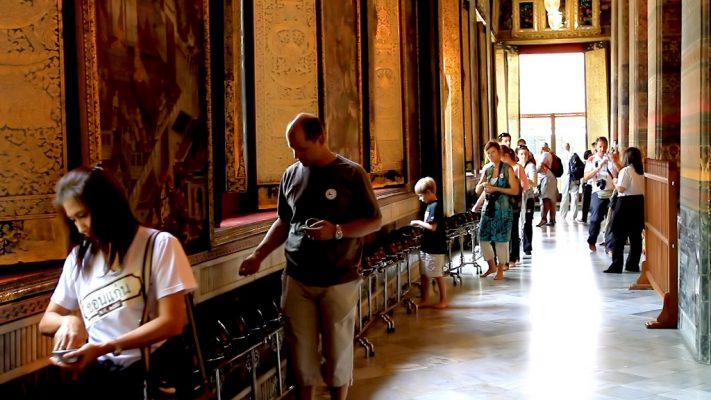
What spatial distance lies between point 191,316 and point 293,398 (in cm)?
332

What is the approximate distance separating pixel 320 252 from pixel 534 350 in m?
3.48

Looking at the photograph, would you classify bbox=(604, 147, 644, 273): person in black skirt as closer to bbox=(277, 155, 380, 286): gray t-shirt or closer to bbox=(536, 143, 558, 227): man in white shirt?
bbox=(277, 155, 380, 286): gray t-shirt

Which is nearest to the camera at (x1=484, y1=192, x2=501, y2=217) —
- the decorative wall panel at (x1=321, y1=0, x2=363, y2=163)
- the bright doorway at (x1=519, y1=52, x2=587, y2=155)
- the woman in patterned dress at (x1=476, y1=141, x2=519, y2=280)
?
the woman in patterned dress at (x1=476, y1=141, x2=519, y2=280)

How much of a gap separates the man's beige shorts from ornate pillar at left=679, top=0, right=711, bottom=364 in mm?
3524

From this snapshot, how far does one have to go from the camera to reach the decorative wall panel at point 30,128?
14.4 feet

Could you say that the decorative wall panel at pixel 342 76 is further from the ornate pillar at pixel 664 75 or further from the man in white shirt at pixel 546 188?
the man in white shirt at pixel 546 188

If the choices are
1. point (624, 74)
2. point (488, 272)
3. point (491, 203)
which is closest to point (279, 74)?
point (491, 203)

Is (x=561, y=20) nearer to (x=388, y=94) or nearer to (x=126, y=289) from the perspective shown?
(x=388, y=94)

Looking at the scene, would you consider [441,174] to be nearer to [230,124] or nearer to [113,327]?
[230,124]

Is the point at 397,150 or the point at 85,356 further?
the point at 397,150

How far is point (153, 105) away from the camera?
17.5 ft

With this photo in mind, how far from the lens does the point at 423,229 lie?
35.1 ft

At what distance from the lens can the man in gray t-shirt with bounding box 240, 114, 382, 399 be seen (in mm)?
5484

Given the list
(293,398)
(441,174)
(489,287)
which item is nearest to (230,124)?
(293,398)
